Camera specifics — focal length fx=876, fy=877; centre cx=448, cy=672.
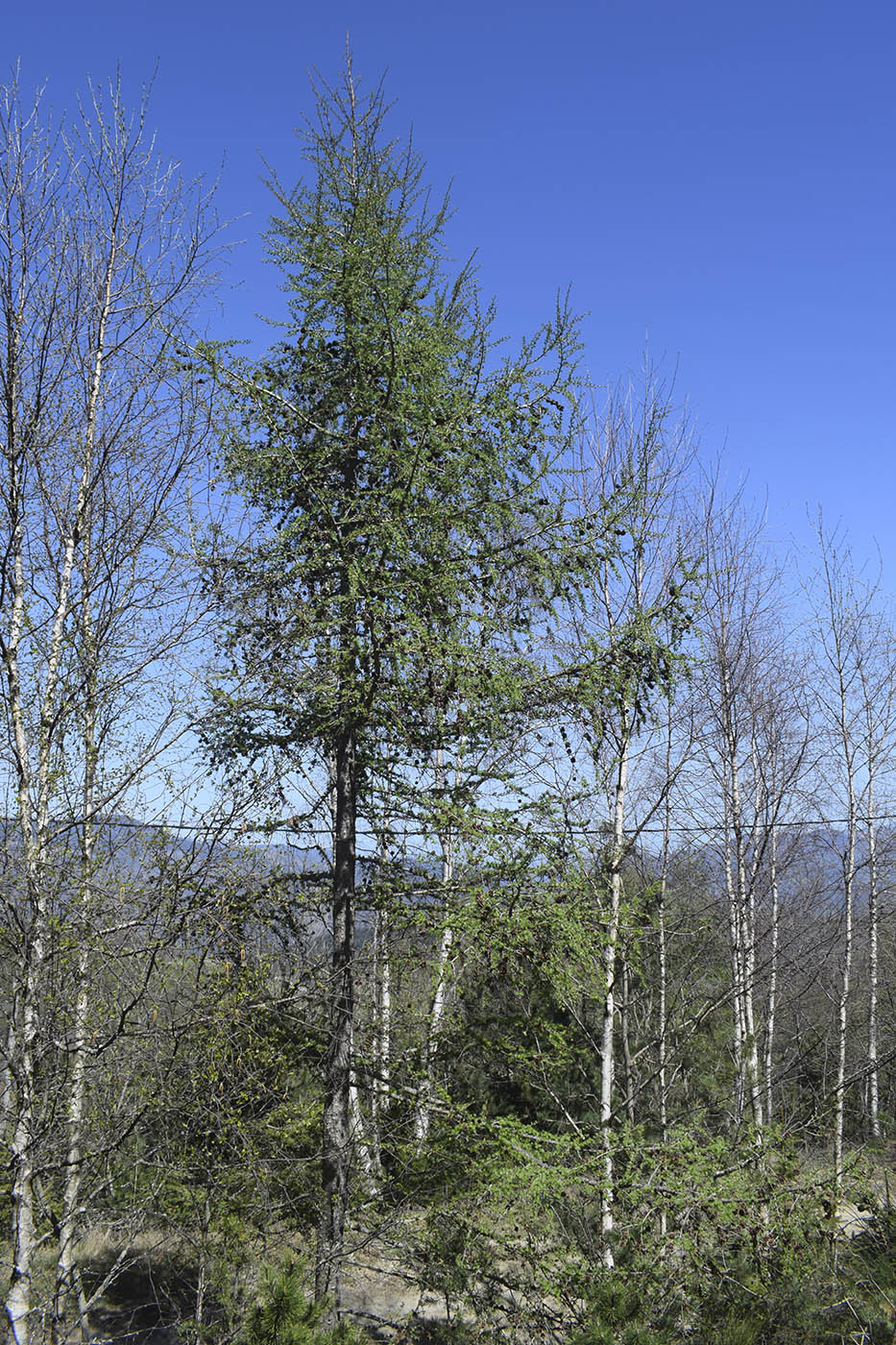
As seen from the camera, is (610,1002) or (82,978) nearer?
(82,978)

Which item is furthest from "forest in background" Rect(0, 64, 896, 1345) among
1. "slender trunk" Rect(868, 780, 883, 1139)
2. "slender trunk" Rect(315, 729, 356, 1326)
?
"slender trunk" Rect(868, 780, 883, 1139)

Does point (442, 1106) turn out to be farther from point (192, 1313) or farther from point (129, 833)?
point (192, 1313)

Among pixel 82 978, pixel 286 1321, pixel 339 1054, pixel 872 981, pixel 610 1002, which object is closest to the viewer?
pixel 286 1321

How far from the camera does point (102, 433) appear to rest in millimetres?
6305

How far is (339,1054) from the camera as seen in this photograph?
618 centimetres

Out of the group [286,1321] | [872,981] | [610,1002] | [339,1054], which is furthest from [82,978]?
[872,981]

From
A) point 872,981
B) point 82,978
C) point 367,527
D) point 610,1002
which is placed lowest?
point 872,981

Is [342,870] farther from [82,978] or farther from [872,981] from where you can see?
[872,981]

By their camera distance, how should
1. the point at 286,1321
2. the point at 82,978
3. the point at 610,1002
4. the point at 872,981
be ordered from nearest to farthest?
the point at 286,1321, the point at 82,978, the point at 610,1002, the point at 872,981

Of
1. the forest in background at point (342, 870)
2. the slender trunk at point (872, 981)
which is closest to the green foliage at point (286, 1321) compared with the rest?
the forest in background at point (342, 870)

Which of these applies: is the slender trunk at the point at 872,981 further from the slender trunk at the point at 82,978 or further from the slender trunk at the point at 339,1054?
the slender trunk at the point at 82,978

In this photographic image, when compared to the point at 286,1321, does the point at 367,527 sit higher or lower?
higher

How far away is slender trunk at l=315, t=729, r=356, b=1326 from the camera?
18.5 ft

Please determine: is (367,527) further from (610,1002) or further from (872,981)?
(872,981)
